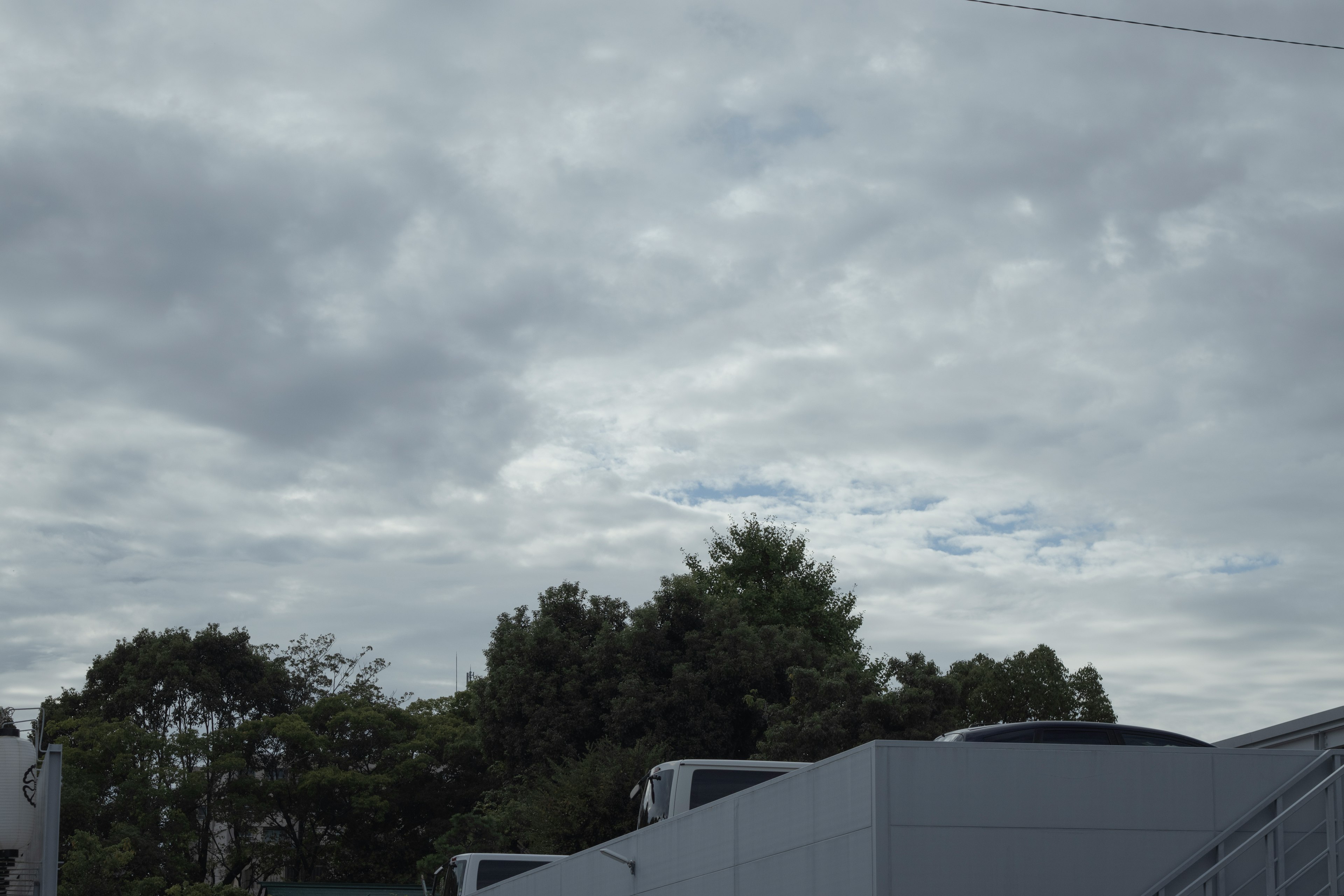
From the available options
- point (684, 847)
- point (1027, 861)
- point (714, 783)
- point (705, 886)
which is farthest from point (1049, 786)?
point (714, 783)

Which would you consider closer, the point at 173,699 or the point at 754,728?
the point at 754,728

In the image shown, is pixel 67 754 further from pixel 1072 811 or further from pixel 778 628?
pixel 1072 811

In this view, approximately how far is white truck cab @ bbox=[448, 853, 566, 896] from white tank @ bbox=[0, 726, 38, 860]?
6.99 metres

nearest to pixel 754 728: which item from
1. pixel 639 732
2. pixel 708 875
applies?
pixel 639 732

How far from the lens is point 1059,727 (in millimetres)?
13406

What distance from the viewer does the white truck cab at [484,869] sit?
2159cm

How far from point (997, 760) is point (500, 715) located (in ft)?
95.9

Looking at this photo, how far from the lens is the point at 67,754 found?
156 ft

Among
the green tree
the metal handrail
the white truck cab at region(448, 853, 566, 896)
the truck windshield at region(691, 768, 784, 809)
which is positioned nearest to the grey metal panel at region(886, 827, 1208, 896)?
the metal handrail

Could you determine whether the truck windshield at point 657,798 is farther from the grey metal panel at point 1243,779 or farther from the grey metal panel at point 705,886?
the grey metal panel at point 1243,779

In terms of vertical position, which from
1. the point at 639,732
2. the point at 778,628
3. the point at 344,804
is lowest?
the point at 344,804

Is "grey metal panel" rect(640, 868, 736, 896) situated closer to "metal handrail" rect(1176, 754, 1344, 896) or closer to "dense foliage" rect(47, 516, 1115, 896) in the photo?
"metal handrail" rect(1176, 754, 1344, 896)

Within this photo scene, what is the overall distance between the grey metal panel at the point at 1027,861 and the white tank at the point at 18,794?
1649cm

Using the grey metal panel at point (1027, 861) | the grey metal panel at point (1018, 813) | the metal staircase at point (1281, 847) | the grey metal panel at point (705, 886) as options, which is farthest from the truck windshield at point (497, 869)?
the metal staircase at point (1281, 847)
